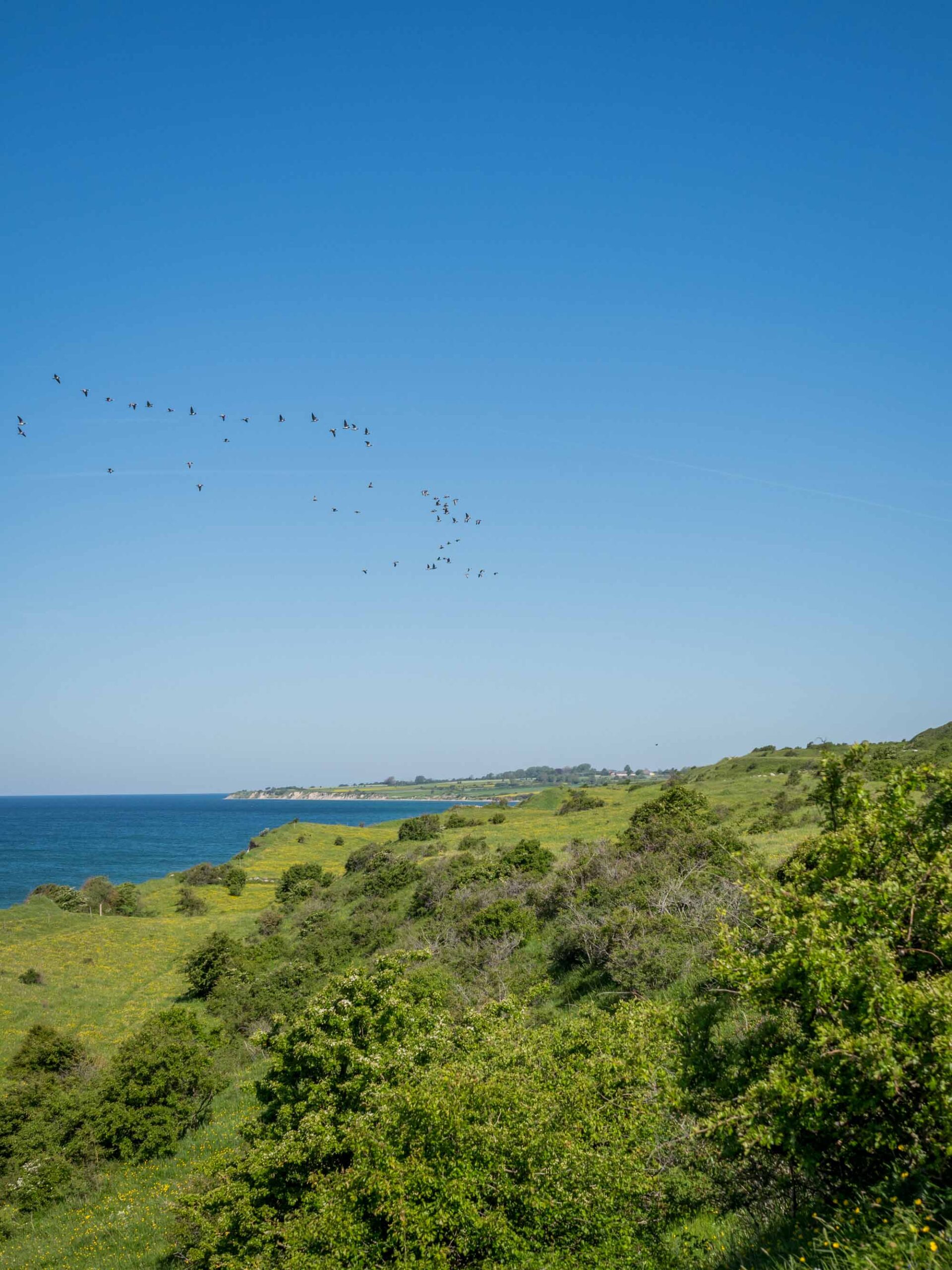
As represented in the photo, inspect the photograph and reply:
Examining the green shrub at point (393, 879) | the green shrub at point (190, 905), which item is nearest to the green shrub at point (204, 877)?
the green shrub at point (190, 905)

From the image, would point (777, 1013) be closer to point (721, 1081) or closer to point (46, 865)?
point (721, 1081)

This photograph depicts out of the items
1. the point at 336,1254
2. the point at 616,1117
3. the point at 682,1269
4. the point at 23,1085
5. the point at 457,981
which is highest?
the point at 616,1117

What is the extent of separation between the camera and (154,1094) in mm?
28797

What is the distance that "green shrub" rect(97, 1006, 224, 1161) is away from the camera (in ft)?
90.2

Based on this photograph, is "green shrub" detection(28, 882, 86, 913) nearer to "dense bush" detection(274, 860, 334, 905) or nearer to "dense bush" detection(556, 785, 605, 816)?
"dense bush" detection(274, 860, 334, 905)

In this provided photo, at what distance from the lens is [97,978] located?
174ft

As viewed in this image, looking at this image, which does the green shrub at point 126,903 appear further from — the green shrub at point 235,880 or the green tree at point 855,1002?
the green tree at point 855,1002

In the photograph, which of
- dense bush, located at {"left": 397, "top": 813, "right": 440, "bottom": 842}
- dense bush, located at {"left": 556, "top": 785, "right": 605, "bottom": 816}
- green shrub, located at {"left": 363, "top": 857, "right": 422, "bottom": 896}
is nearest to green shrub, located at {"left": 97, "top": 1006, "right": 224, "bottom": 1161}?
green shrub, located at {"left": 363, "top": 857, "right": 422, "bottom": 896}

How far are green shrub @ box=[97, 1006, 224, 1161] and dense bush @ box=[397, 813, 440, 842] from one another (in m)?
57.4

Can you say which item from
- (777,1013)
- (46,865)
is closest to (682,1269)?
(777,1013)

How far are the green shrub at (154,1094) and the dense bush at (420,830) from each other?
5737 centimetres

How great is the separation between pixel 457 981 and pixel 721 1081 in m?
23.2

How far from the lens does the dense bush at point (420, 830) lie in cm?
9025

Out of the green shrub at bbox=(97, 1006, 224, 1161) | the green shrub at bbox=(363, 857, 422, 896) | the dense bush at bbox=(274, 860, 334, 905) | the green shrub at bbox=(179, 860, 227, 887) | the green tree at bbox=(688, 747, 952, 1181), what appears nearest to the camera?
the green tree at bbox=(688, 747, 952, 1181)
